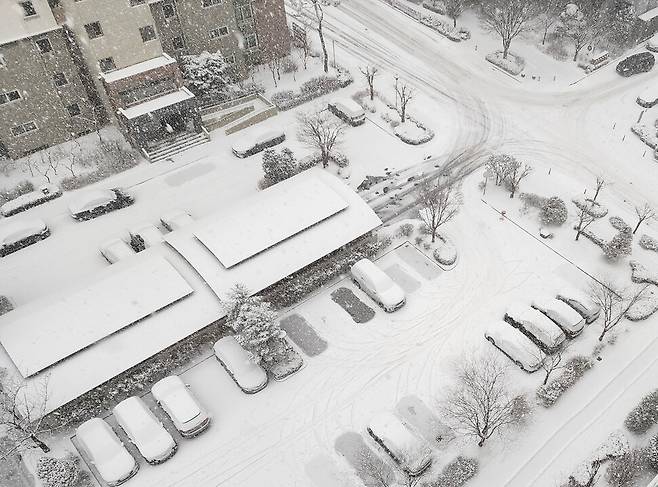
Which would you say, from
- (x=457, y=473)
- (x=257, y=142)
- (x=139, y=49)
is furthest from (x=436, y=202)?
(x=139, y=49)

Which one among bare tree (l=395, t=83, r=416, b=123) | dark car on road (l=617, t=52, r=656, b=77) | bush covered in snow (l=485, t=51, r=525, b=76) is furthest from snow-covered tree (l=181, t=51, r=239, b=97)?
dark car on road (l=617, t=52, r=656, b=77)

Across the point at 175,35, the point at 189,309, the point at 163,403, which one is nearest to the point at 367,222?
the point at 189,309

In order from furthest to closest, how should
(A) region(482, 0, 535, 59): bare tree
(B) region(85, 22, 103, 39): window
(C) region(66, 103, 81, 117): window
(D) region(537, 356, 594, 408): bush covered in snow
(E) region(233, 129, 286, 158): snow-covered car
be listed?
(A) region(482, 0, 535, 59): bare tree
(C) region(66, 103, 81, 117): window
(E) region(233, 129, 286, 158): snow-covered car
(B) region(85, 22, 103, 39): window
(D) region(537, 356, 594, 408): bush covered in snow

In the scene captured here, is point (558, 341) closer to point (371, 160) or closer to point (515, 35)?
point (371, 160)

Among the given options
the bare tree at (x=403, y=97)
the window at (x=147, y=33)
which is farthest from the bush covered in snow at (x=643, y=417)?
the window at (x=147, y=33)

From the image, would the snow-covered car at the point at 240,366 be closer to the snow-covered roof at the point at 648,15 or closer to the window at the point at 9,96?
the window at the point at 9,96

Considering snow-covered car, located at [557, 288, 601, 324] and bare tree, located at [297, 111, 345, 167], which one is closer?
snow-covered car, located at [557, 288, 601, 324]

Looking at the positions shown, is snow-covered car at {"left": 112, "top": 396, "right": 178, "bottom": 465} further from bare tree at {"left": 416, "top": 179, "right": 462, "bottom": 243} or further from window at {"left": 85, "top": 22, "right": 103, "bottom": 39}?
window at {"left": 85, "top": 22, "right": 103, "bottom": 39}
